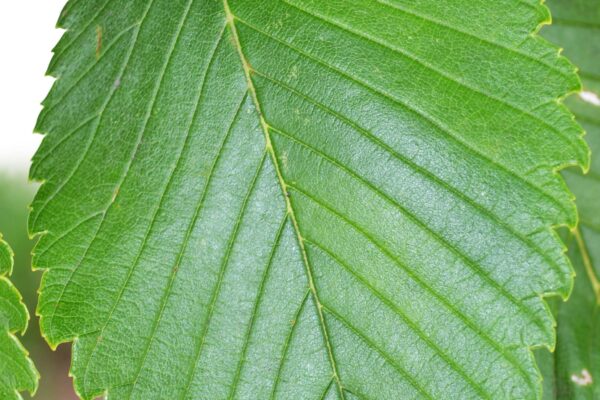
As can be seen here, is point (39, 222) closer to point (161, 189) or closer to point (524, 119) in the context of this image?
point (161, 189)

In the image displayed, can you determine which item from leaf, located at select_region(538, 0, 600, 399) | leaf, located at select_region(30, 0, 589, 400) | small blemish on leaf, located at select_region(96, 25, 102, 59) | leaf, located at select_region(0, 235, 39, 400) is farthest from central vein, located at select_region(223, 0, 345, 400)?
leaf, located at select_region(538, 0, 600, 399)

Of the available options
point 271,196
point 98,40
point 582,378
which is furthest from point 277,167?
point 582,378

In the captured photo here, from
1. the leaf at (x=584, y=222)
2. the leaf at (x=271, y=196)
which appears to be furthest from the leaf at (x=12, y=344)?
the leaf at (x=584, y=222)

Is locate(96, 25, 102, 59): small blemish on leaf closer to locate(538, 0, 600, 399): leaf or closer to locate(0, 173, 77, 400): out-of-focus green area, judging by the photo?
locate(538, 0, 600, 399): leaf

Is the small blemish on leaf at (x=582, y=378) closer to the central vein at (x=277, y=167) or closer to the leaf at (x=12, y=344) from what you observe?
the central vein at (x=277, y=167)

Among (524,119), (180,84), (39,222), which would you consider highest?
(524,119)

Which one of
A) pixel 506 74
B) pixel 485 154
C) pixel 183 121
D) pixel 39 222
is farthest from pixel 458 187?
pixel 39 222
